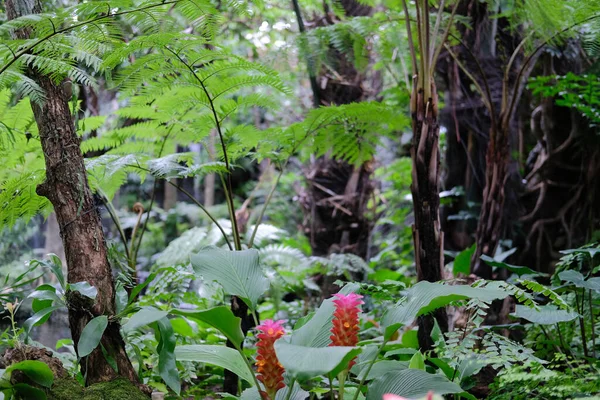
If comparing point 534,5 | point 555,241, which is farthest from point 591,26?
point 555,241

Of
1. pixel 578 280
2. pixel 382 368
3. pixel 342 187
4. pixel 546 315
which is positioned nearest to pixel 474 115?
pixel 342 187

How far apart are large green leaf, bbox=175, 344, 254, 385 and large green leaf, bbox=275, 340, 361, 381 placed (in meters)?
0.35

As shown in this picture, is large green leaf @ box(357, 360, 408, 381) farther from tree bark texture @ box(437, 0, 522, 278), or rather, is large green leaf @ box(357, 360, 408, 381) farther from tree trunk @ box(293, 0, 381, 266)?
tree trunk @ box(293, 0, 381, 266)

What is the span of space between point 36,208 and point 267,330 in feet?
3.61

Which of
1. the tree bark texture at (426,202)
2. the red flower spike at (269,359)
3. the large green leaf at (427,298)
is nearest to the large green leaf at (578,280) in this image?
the tree bark texture at (426,202)

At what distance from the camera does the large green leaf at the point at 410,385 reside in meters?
1.13

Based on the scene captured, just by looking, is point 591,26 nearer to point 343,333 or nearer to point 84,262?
point 343,333

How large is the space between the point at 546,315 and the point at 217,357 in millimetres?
908

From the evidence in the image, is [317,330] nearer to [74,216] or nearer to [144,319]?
[144,319]

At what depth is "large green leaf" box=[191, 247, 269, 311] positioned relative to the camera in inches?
50.4

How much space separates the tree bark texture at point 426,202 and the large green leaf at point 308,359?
35.1 inches

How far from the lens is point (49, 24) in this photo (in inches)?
53.4

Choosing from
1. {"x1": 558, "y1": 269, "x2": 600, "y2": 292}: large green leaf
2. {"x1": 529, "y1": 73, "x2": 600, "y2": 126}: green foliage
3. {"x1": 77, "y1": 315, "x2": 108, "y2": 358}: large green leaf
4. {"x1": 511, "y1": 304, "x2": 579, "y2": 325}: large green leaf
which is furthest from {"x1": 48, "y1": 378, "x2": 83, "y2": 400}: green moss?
{"x1": 529, "y1": 73, "x2": 600, "y2": 126}: green foliage

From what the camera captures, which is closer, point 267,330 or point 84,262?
point 267,330
